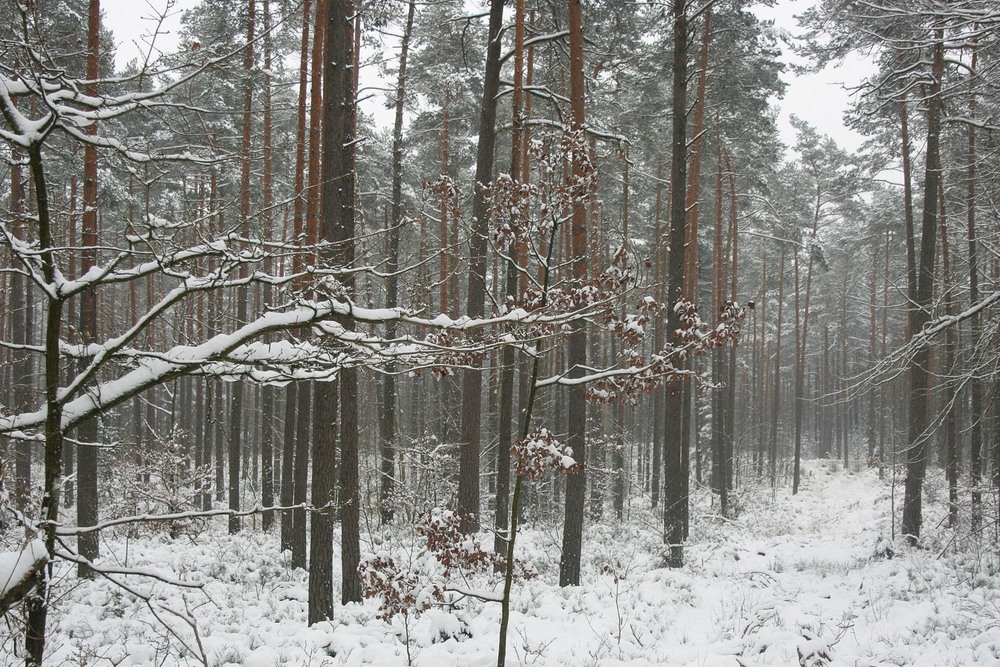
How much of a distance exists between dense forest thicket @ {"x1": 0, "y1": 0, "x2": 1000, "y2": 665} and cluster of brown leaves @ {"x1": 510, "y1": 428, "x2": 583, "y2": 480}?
36mm

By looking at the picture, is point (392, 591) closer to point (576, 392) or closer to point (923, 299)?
point (576, 392)

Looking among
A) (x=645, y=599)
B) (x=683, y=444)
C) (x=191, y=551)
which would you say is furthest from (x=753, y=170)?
(x=191, y=551)

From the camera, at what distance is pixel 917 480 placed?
1312 centimetres

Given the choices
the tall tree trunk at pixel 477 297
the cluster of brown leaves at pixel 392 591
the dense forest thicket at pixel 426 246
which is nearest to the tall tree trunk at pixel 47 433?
the dense forest thicket at pixel 426 246

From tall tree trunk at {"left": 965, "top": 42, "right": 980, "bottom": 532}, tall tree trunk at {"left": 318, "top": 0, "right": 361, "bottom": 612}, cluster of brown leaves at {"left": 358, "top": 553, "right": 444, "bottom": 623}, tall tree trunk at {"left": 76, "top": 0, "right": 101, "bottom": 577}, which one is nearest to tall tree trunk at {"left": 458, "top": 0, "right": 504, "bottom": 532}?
tall tree trunk at {"left": 318, "top": 0, "right": 361, "bottom": 612}

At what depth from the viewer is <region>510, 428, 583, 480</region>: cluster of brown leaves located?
4547 mm

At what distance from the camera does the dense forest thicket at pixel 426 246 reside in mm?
3496

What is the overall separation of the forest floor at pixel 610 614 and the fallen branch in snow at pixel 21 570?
0.65 metres

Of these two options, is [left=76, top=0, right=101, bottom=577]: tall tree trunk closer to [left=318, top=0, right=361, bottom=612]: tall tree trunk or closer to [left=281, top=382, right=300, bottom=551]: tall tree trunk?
[left=281, top=382, right=300, bottom=551]: tall tree trunk

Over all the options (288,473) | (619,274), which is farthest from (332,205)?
(288,473)

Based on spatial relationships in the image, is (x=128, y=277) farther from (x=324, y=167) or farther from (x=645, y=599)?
(x=645, y=599)

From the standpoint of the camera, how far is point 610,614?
26.4 feet

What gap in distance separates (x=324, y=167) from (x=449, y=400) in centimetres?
853

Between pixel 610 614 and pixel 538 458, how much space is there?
15.3 feet
